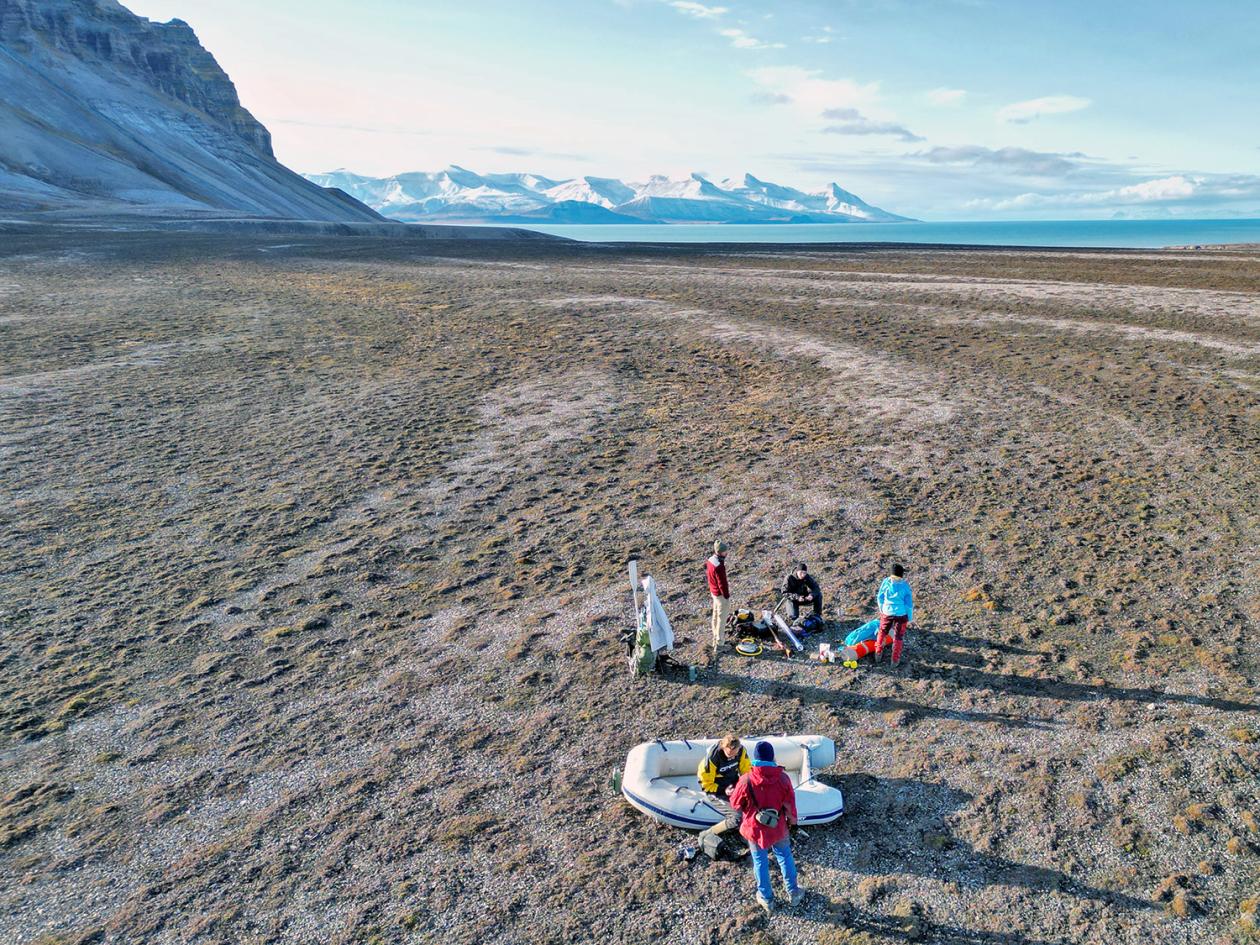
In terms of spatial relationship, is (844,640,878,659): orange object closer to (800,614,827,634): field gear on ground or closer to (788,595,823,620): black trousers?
(800,614,827,634): field gear on ground

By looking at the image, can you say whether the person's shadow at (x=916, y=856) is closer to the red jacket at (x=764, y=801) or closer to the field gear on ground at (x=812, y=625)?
the red jacket at (x=764, y=801)

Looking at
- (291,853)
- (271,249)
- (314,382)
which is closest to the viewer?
(291,853)

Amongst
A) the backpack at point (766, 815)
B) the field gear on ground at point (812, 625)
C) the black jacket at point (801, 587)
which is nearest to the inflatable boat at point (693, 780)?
the backpack at point (766, 815)

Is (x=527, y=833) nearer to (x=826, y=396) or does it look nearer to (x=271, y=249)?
(x=826, y=396)

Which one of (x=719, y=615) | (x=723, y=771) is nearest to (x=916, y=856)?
(x=723, y=771)

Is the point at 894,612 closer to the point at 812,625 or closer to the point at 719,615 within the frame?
the point at 812,625

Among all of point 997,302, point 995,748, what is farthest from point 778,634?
point 997,302

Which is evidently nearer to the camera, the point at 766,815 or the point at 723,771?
the point at 766,815

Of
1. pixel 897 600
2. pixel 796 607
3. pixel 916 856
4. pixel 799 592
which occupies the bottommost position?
pixel 916 856
